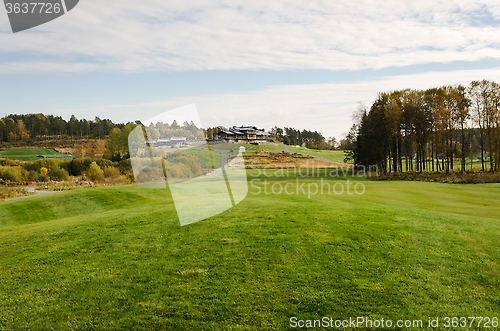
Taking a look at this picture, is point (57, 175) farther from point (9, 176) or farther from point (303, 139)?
point (303, 139)

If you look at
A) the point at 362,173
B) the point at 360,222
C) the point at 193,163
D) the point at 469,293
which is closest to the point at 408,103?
the point at 362,173

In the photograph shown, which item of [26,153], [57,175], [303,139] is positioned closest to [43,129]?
[26,153]

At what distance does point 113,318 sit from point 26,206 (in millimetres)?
22225

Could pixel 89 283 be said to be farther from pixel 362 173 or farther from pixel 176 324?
pixel 362 173

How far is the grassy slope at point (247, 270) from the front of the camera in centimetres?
665

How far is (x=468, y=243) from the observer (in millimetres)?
10078

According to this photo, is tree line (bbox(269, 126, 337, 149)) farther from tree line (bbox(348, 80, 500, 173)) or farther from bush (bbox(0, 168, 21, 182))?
bush (bbox(0, 168, 21, 182))

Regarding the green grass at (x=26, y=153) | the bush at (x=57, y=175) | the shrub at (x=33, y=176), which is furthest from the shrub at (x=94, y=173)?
the green grass at (x=26, y=153)

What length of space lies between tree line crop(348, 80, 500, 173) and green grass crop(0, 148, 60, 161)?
106 m

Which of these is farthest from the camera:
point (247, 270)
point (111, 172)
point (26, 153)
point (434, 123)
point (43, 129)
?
point (43, 129)

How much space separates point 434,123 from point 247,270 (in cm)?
5044

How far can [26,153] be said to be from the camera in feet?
342

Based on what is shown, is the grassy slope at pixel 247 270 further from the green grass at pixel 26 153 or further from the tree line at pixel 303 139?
the tree line at pixel 303 139

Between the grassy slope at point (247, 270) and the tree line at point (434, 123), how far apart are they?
39825 mm
